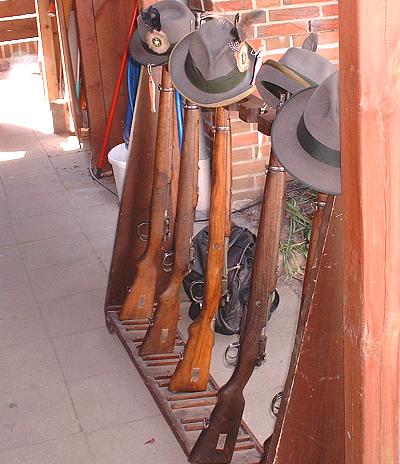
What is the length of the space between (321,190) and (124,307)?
1995mm

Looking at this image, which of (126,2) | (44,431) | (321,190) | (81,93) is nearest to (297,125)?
(321,190)

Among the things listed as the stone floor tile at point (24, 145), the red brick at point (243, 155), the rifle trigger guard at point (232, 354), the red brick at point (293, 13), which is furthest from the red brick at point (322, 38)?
the stone floor tile at point (24, 145)

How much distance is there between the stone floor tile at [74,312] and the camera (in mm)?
4105

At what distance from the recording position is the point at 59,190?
6184 mm

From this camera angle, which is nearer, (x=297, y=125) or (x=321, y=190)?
(x=321, y=190)

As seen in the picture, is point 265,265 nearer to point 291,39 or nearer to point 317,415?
point 317,415

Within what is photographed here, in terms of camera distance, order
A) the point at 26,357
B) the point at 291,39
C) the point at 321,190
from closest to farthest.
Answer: the point at 321,190 < the point at 26,357 < the point at 291,39

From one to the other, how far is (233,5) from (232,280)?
5.24 feet

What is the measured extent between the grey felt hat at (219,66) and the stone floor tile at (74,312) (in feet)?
5.25

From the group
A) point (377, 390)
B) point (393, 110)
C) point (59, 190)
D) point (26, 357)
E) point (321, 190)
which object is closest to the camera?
point (393, 110)

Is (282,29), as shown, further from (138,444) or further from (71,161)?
(71,161)

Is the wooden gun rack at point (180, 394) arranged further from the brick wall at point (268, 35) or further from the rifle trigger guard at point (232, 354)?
the brick wall at point (268, 35)

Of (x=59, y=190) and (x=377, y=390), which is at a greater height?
(x=377, y=390)

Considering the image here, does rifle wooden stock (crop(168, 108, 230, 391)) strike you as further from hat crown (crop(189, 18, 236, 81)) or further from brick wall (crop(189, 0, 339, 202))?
brick wall (crop(189, 0, 339, 202))
